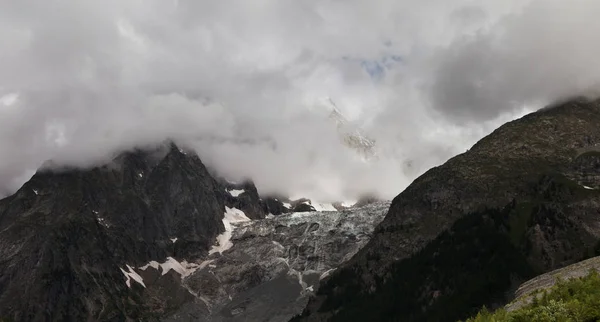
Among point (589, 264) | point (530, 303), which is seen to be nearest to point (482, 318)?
point (530, 303)

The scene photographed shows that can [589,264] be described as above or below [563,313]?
above

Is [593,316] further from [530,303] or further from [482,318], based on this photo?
[482,318]

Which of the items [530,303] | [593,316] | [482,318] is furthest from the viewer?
[482,318]

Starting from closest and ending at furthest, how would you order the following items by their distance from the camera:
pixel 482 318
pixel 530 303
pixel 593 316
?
pixel 593 316 → pixel 530 303 → pixel 482 318

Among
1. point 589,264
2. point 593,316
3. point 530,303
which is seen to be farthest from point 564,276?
point 593,316

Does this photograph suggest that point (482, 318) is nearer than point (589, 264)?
Yes

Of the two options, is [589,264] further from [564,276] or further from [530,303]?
[530,303]
